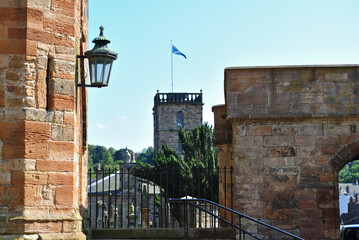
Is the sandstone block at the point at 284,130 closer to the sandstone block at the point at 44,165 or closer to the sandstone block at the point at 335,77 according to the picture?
the sandstone block at the point at 335,77

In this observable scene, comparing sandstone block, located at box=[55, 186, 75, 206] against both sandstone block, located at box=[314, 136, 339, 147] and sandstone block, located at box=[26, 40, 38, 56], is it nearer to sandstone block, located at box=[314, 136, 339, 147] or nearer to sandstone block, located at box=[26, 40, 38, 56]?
sandstone block, located at box=[26, 40, 38, 56]

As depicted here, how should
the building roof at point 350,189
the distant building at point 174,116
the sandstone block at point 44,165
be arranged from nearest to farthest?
the sandstone block at point 44,165, the distant building at point 174,116, the building roof at point 350,189

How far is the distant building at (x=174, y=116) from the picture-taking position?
70000mm

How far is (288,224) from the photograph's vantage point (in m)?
11.7

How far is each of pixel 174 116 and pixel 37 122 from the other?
6275 cm

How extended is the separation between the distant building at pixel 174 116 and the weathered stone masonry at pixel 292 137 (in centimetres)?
5769

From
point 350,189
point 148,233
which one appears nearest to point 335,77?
point 148,233

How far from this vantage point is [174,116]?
70.2 metres

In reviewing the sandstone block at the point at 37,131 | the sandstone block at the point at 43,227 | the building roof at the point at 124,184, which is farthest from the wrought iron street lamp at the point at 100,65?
the building roof at the point at 124,184

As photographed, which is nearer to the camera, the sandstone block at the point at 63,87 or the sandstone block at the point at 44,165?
the sandstone block at the point at 44,165

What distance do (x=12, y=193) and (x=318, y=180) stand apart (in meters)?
6.59

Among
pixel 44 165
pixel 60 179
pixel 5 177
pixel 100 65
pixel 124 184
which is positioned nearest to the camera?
pixel 5 177

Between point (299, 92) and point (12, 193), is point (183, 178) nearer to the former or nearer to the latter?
point (299, 92)

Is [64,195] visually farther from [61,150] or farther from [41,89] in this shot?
[41,89]
